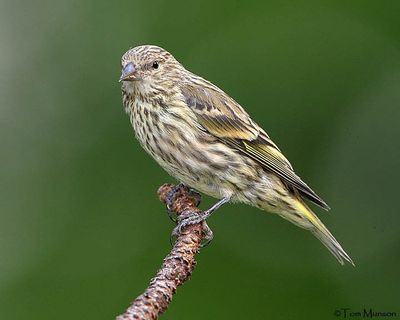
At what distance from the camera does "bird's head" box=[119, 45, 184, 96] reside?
199 inches

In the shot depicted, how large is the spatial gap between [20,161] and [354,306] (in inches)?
92.1

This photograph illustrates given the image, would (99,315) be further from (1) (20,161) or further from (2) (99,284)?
(1) (20,161)

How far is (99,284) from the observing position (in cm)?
565

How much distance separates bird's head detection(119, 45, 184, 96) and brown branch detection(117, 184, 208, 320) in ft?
3.65

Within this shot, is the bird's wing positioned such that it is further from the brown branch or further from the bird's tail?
the brown branch

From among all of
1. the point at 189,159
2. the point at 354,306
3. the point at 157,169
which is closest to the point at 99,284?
the point at 157,169

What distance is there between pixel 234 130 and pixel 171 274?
6.90 feet

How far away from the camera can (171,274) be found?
3.20 m

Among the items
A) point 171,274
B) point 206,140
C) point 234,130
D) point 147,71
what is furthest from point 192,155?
point 171,274

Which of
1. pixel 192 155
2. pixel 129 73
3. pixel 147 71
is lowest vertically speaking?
pixel 192 155

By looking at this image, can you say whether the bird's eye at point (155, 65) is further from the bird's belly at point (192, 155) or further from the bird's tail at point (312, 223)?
the bird's tail at point (312, 223)

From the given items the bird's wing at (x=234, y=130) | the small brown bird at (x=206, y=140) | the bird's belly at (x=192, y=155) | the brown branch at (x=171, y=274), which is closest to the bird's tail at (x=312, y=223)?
the small brown bird at (x=206, y=140)

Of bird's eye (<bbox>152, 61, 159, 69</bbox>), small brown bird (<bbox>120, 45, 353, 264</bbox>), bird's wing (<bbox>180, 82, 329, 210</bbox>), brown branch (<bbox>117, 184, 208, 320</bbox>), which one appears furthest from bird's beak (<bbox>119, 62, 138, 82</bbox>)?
brown branch (<bbox>117, 184, 208, 320</bbox>)

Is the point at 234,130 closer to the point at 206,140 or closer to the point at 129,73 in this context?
the point at 206,140
